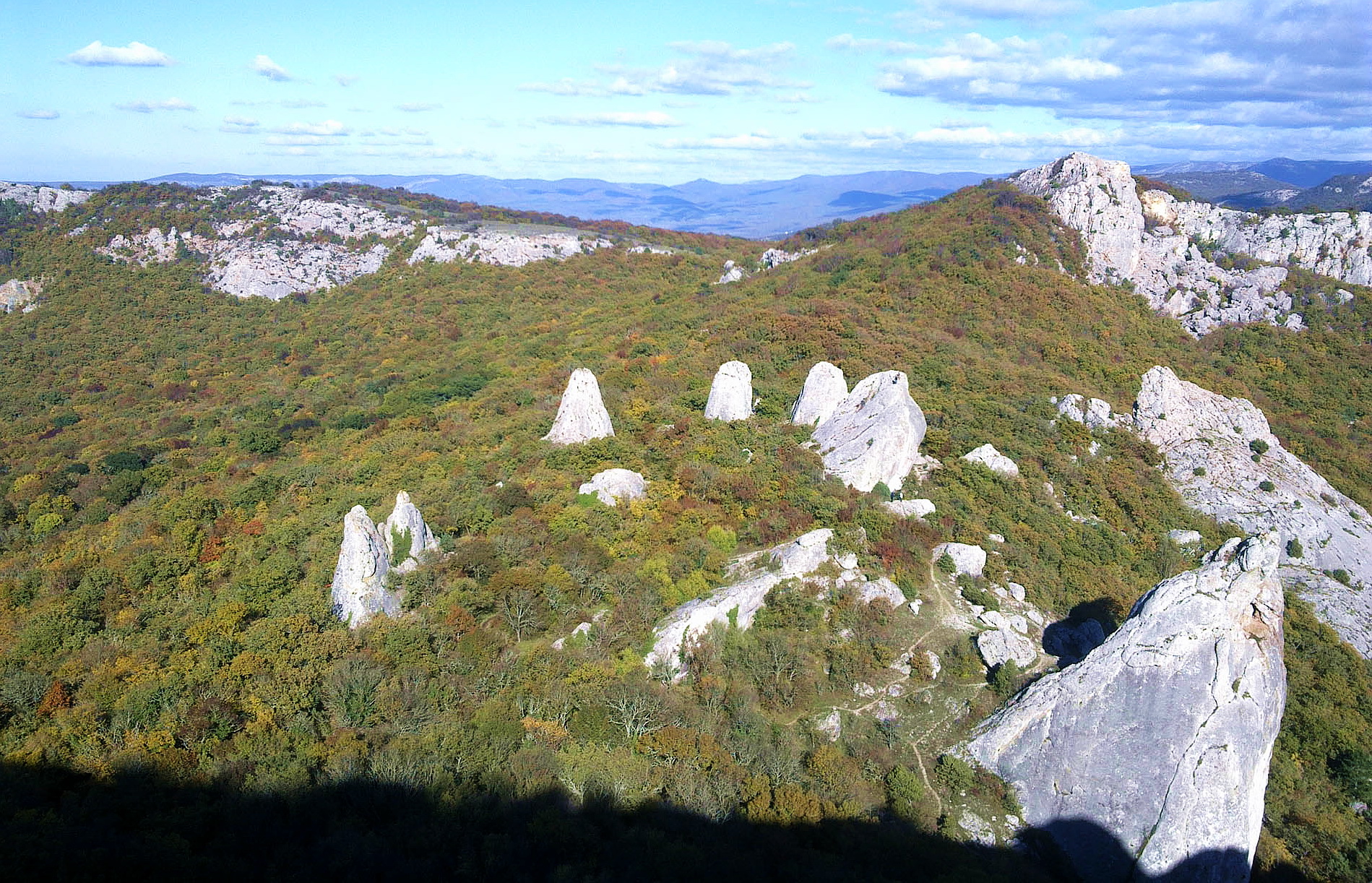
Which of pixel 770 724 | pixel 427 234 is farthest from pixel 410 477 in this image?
pixel 427 234

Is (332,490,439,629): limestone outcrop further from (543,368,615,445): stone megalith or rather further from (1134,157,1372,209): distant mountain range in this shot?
(1134,157,1372,209): distant mountain range

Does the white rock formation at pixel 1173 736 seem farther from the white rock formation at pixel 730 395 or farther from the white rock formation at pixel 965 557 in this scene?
the white rock formation at pixel 730 395

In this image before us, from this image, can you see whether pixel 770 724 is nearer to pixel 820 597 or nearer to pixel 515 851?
pixel 820 597

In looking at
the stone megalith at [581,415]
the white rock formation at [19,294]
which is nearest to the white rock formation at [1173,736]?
the stone megalith at [581,415]

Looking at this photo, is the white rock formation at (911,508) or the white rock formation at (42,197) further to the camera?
the white rock formation at (42,197)

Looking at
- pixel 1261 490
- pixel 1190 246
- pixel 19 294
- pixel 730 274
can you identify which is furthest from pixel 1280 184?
pixel 19 294

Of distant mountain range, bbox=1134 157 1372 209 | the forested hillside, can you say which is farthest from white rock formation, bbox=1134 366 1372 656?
distant mountain range, bbox=1134 157 1372 209

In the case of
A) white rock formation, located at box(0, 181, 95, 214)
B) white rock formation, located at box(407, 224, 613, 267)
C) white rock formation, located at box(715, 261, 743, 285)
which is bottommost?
white rock formation, located at box(715, 261, 743, 285)
